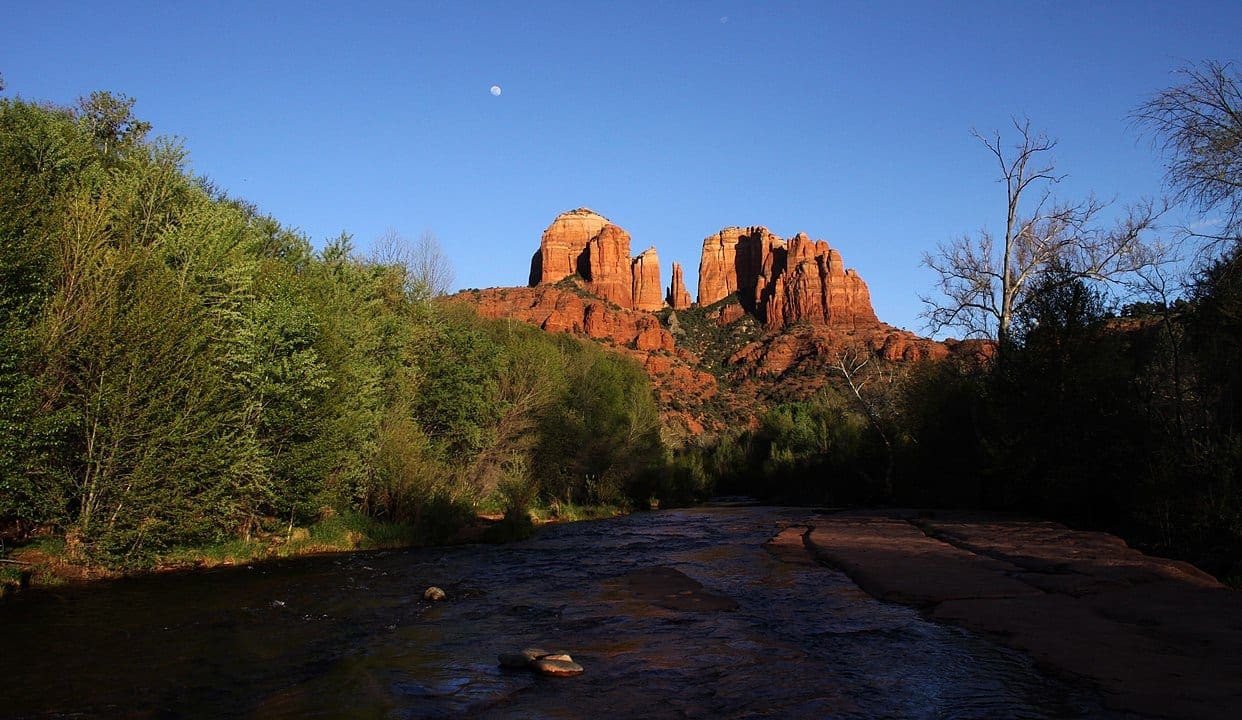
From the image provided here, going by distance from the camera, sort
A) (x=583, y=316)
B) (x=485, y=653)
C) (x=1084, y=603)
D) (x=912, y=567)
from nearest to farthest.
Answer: (x=485, y=653) < (x=1084, y=603) < (x=912, y=567) < (x=583, y=316)

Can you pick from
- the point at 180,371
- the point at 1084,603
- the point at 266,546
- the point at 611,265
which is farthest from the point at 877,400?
the point at 611,265

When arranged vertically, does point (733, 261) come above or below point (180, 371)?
above

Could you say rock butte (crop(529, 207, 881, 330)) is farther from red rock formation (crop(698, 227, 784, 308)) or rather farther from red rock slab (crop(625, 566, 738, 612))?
red rock slab (crop(625, 566, 738, 612))

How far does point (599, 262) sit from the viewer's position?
142625mm

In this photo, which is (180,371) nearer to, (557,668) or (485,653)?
(485,653)

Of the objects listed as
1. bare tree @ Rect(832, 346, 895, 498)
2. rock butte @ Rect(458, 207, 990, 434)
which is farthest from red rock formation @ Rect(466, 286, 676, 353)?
bare tree @ Rect(832, 346, 895, 498)

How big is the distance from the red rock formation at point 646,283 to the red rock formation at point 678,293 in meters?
3.48

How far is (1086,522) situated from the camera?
68.7ft

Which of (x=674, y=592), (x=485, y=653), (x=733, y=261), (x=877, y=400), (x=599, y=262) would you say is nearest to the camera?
(x=485, y=653)

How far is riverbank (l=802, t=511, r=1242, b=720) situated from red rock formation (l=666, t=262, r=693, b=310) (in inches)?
5215

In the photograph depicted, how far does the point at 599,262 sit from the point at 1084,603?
440 ft

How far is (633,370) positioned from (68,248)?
40070 mm

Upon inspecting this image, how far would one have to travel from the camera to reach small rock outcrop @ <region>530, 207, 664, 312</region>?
142m

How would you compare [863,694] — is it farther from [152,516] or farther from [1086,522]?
[1086,522]
